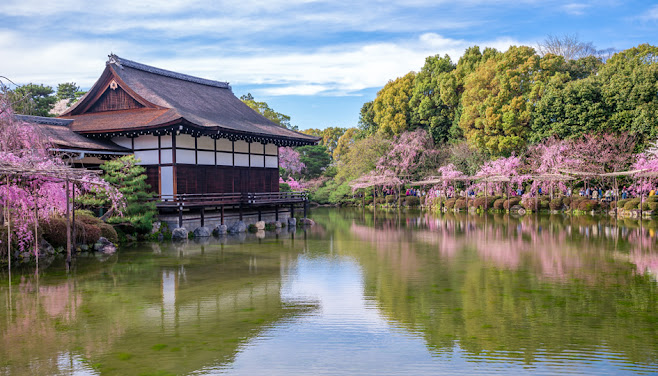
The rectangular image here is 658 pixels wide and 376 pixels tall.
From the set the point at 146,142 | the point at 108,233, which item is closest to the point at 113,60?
the point at 146,142

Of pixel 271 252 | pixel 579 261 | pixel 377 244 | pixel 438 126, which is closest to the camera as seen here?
pixel 579 261

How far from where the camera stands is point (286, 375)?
279 inches

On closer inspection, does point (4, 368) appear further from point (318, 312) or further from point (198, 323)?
point (318, 312)

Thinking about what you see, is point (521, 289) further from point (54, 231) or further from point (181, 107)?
point (181, 107)

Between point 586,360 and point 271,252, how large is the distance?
40.2 ft

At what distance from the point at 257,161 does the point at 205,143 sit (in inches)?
168

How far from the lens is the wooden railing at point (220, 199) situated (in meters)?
22.5

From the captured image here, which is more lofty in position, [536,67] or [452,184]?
[536,67]

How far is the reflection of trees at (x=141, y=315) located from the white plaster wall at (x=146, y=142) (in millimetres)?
8602

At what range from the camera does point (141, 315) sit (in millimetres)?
10000

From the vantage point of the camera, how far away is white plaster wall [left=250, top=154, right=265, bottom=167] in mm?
28312

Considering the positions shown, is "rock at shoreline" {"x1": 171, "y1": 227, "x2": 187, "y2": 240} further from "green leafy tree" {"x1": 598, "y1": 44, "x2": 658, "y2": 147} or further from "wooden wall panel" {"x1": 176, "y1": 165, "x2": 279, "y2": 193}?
"green leafy tree" {"x1": 598, "y1": 44, "x2": 658, "y2": 147}

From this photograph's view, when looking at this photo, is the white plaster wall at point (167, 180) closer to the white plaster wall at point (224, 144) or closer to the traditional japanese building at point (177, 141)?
the traditional japanese building at point (177, 141)

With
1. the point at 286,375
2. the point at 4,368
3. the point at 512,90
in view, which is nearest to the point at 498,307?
the point at 286,375
